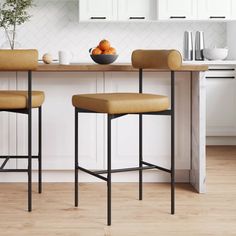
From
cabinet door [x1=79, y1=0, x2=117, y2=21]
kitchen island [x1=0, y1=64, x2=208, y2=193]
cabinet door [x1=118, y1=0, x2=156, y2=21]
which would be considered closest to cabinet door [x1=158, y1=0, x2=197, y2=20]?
cabinet door [x1=118, y1=0, x2=156, y2=21]

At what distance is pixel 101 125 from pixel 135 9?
240 cm

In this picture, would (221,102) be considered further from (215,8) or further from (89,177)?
(89,177)

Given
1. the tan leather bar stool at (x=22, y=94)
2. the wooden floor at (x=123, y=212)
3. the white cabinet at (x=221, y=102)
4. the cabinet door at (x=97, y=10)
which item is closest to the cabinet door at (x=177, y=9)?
the cabinet door at (x=97, y=10)

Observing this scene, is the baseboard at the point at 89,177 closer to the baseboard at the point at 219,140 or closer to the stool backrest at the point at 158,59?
the stool backrest at the point at 158,59

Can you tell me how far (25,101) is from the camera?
122 inches

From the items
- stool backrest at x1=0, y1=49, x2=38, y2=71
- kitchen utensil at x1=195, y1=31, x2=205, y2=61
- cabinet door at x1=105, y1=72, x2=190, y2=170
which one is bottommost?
cabinet door at x1=105, y1=72, x2=190, y2=170

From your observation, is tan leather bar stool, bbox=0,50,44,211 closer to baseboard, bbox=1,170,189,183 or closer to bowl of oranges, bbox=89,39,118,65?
bowl of oranges, bbox=89,39,118,65

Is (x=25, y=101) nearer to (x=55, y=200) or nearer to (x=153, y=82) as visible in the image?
(x=55, y=200)

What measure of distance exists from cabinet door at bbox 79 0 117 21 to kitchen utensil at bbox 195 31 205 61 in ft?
2.99

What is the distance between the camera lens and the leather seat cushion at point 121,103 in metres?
2.84

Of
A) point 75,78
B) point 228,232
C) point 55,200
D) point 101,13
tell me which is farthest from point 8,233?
point 101,13

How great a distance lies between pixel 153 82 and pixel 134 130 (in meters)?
0.36

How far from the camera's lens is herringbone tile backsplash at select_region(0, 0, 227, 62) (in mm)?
6121

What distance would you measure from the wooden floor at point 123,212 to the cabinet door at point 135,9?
2.45 m
